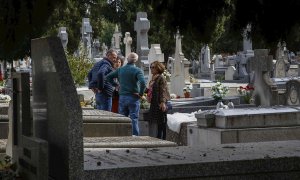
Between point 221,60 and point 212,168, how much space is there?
47.8m

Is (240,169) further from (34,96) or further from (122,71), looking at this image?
(122,71)

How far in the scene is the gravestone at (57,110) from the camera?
454 cm

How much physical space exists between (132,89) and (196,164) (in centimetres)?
586

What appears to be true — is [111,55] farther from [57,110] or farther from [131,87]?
[57,110]

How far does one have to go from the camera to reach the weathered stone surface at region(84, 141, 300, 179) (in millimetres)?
4684

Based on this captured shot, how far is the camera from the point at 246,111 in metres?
9.05

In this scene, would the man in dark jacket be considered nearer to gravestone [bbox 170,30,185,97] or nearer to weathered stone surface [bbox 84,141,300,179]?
weathered stone surface [bbox 84,141,300,179]

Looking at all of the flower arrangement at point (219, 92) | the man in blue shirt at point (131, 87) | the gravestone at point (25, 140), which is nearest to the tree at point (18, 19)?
the gravestone at point (25, 140)

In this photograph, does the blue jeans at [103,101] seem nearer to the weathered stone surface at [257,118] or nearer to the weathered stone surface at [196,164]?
the weathered stone surface at [257,118]

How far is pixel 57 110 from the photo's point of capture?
15.9 feet

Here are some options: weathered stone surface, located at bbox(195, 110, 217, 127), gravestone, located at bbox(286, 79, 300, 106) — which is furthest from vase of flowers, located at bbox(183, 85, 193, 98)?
weathered stone surface, located at bbox(195, 110, 217, 127)

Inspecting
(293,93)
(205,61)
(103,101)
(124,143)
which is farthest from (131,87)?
(205,61)

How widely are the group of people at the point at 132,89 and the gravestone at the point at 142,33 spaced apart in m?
10.5

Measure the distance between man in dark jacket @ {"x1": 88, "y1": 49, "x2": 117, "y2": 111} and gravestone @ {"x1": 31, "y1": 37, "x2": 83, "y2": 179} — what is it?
18.0 feet
